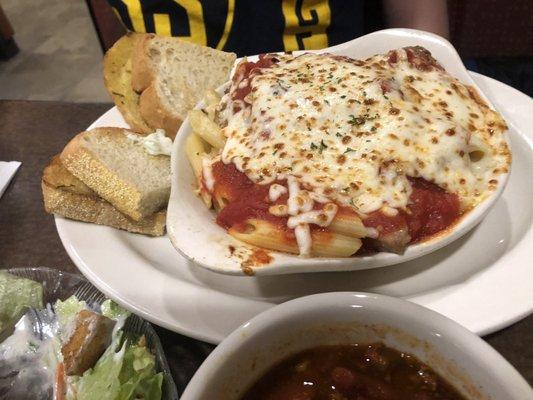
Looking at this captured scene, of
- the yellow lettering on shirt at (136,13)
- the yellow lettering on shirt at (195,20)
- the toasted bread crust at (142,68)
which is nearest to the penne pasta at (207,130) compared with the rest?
the toasted bread crust at (142,68)

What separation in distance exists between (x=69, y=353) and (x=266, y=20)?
137 centimetres

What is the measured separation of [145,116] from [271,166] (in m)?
0.56

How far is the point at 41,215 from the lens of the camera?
1.37 metres

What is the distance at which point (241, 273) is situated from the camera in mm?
896

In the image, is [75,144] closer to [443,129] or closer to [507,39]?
[443,129]

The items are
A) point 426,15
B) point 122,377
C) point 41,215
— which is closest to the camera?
point 122,377

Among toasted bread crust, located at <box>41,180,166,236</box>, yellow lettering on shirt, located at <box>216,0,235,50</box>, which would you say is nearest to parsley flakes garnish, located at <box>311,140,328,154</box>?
toasted bread crust, located at <box>41,180,166,236</box>

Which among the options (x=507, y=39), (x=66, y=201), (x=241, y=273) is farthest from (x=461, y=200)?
(x=507, y=39)

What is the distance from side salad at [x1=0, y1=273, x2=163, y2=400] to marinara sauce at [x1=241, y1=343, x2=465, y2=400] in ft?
1.05

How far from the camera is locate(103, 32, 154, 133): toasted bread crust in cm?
145

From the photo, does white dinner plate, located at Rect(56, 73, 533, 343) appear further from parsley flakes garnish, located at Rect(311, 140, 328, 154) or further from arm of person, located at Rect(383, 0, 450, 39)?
arm of person, located at Rect(383, 0, 450, 39)

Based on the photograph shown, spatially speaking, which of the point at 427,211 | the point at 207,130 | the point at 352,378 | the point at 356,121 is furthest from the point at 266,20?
the point at 352,378

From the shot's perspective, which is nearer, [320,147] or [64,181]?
[320,147]

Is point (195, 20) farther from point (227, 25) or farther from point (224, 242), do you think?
point (224, 242)
